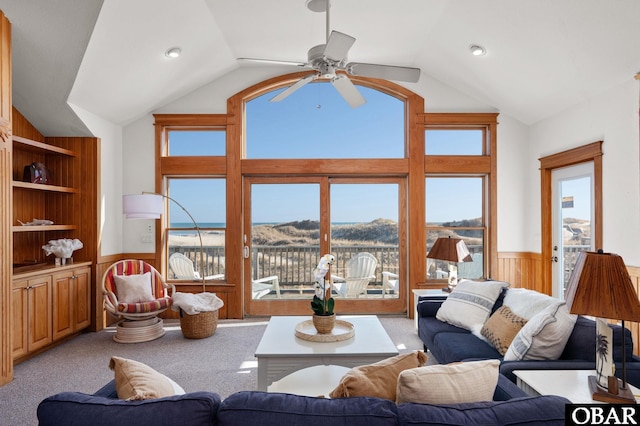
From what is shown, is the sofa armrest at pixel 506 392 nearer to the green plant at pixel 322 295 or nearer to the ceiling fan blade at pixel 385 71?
the green plant at pixel 322 295

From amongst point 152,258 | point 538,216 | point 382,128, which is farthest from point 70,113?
point 538,216

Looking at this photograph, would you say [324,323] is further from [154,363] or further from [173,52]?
[173,52]

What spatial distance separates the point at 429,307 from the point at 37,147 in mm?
4261

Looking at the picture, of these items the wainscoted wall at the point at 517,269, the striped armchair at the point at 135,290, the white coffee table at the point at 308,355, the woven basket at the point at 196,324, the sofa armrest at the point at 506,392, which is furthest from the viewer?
the wainscoted wall at the point at 517,269

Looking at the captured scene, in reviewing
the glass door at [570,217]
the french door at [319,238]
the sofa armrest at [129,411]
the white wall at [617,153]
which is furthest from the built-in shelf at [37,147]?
the glass door at [570,217]

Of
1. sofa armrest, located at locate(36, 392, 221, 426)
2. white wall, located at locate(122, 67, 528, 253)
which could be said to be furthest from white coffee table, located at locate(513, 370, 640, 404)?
white wall, located at locate(122, 67, 528, 253)

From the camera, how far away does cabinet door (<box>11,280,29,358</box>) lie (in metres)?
3.47

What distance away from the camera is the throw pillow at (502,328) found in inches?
105

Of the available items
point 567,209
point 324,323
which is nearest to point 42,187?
point 324,323

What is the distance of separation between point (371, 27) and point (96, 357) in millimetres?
4281

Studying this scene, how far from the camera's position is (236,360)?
12.0 feet

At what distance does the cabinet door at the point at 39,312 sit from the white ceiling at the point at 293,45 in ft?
5.86

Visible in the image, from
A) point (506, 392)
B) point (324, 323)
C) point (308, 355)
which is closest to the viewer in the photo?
point (506, 392)

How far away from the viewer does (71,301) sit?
422cm
